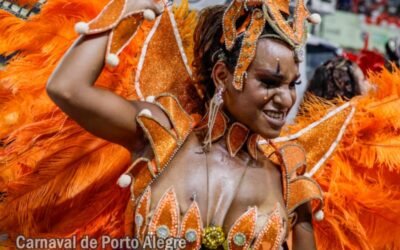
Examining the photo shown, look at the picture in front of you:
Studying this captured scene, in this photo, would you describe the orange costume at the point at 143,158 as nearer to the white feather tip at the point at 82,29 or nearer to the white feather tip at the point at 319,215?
the white feather tip at the point at 319,215

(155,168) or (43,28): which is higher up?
(43,28)

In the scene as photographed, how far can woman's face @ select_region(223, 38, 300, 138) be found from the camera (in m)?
1.86

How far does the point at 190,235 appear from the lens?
71.9 inches

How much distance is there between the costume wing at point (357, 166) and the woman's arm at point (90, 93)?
2.07 ft

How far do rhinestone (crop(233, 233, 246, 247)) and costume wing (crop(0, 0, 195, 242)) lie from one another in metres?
0.46

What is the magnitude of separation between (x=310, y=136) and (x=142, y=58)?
1.91 feet

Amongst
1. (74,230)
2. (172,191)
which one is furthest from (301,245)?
(74,230)

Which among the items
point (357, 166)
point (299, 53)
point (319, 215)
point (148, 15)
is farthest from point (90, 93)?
point (357, 166)

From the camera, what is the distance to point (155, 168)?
1877 millimetres

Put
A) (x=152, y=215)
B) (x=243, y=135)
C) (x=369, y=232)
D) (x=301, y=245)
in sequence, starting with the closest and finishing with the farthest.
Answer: (x=152, y=215) → (x=243, y=135) → (x=301, y=245) → (x=369, y=232)

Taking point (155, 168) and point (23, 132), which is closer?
point (155, 168)

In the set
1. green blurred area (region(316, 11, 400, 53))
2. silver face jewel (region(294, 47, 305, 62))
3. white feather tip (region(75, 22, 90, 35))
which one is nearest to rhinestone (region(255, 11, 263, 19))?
silver face jewel (region(294, 47, 305, 62))

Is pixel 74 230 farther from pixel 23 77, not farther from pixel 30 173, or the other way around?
pixel 23 77

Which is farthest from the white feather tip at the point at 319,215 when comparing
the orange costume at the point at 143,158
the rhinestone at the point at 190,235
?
the rhinestone at the point at 190,235
